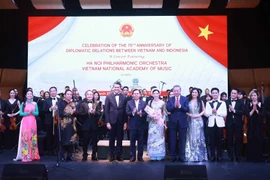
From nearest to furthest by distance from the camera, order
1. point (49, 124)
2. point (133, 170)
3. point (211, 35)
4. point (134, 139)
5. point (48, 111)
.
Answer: point (133, 170)
point (134, 139)
point (48, 111)
point (49, 124)
point (211, 35)

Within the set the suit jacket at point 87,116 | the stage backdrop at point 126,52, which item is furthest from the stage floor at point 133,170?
the stage backdrop at point 126,52

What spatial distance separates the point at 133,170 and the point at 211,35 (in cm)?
533

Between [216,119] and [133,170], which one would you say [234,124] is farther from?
[133,170]

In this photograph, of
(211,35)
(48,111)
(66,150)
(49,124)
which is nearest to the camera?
(66,150)

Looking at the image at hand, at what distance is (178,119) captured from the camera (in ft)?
23.2

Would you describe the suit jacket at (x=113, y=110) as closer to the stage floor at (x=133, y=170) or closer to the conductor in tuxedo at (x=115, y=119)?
the conductor in tuxedo at (x=115, y=119)

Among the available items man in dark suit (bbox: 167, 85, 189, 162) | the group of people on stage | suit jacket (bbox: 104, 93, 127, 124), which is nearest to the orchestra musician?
the group of people on stage

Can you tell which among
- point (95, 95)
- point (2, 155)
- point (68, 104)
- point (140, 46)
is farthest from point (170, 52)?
point (2, 155)

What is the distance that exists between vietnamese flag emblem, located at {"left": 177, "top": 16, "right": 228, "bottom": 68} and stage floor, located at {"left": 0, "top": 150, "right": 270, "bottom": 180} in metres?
3.71

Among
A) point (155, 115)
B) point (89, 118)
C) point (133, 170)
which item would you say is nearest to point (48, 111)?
point (89, 118)

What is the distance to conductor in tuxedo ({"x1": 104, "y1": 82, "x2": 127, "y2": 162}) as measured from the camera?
717 cm

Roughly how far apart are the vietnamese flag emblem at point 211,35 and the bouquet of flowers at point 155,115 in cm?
363

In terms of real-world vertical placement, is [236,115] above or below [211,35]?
below

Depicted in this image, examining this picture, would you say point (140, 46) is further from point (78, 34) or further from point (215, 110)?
point (215, 110)
